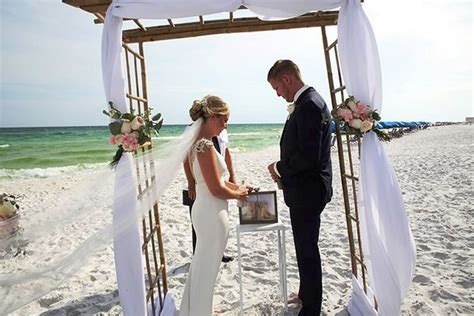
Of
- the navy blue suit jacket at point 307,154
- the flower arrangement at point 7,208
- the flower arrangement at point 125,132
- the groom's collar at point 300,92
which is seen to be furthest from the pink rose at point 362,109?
the flower arrangement at point 7,208

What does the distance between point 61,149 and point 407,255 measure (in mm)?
27178

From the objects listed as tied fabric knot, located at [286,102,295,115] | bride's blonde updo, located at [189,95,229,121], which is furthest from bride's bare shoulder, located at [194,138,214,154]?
tied fabric knot, located at [286,102,295,115]

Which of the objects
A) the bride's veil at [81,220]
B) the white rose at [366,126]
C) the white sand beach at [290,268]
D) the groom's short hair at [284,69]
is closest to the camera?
the bride's veil at [81,220]

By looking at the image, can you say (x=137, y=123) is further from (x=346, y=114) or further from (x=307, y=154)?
(x=346, y=114)

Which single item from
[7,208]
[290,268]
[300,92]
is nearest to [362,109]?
[300,92]

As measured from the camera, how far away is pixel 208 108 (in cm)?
283

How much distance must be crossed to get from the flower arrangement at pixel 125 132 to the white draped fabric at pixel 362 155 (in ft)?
0.23

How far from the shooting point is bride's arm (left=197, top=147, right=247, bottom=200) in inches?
107

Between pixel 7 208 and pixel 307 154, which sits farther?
pixel 7 208

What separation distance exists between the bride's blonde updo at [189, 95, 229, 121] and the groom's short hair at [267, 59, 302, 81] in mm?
491

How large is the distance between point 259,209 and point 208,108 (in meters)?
0.95

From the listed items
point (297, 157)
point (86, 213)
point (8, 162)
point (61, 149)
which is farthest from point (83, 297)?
point (61, 149)

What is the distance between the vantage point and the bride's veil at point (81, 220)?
2.46m

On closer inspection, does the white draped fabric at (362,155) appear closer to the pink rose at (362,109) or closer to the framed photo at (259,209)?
the pink rose at (362,109)
